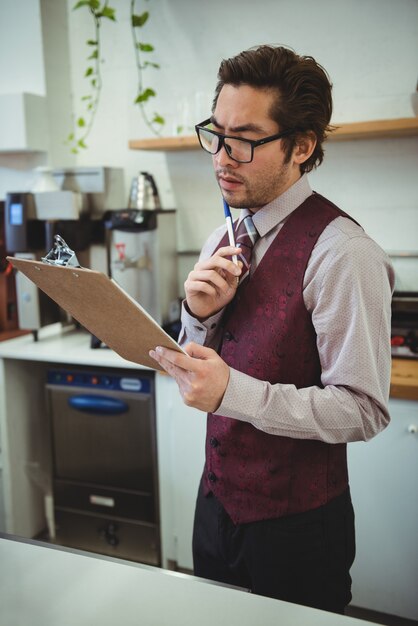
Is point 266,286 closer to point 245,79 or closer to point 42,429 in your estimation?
point 245,79

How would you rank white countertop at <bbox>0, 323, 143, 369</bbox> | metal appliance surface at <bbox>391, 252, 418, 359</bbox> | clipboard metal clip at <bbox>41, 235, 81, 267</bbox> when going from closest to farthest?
1. clipboard metal clip at <bbox>41, 235, 81, 267</bbox>
2. metal appliance surface at <bbox>391, 252, 418, 359</bbox>
3. white countertop at <bbox>0, 323, 143, 369</bbox>

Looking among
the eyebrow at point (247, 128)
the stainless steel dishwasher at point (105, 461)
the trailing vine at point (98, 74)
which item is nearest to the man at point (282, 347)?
the eyebrow at point (247, 128)

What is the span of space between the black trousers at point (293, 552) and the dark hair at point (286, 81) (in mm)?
776

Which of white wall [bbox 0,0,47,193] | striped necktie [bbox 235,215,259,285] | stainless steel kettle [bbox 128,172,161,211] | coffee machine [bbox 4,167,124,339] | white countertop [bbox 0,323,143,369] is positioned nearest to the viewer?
striped necktie [bbox 235,215,259,285]

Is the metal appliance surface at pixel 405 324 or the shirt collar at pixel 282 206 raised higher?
the shirt collar at pixel 282 206

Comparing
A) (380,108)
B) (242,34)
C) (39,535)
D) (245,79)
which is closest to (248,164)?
(245,79)

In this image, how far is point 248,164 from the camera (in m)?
1.18

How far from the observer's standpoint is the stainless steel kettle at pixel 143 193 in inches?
102

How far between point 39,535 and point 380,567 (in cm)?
155

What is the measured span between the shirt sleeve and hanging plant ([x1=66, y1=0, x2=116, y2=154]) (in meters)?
2.08

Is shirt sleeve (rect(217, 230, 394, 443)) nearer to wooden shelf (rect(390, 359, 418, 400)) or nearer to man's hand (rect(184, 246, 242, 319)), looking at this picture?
man's hand (rect(184, 246, 242, 319))

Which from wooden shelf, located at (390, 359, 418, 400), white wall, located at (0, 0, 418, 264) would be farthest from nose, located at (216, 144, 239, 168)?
white wall, located at (0, 0, 418, 264)

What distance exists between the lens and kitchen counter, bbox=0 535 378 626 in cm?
83

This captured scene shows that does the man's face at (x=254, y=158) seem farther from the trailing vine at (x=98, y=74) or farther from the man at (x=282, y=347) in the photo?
the trailing vine at (x=98, y=74)
